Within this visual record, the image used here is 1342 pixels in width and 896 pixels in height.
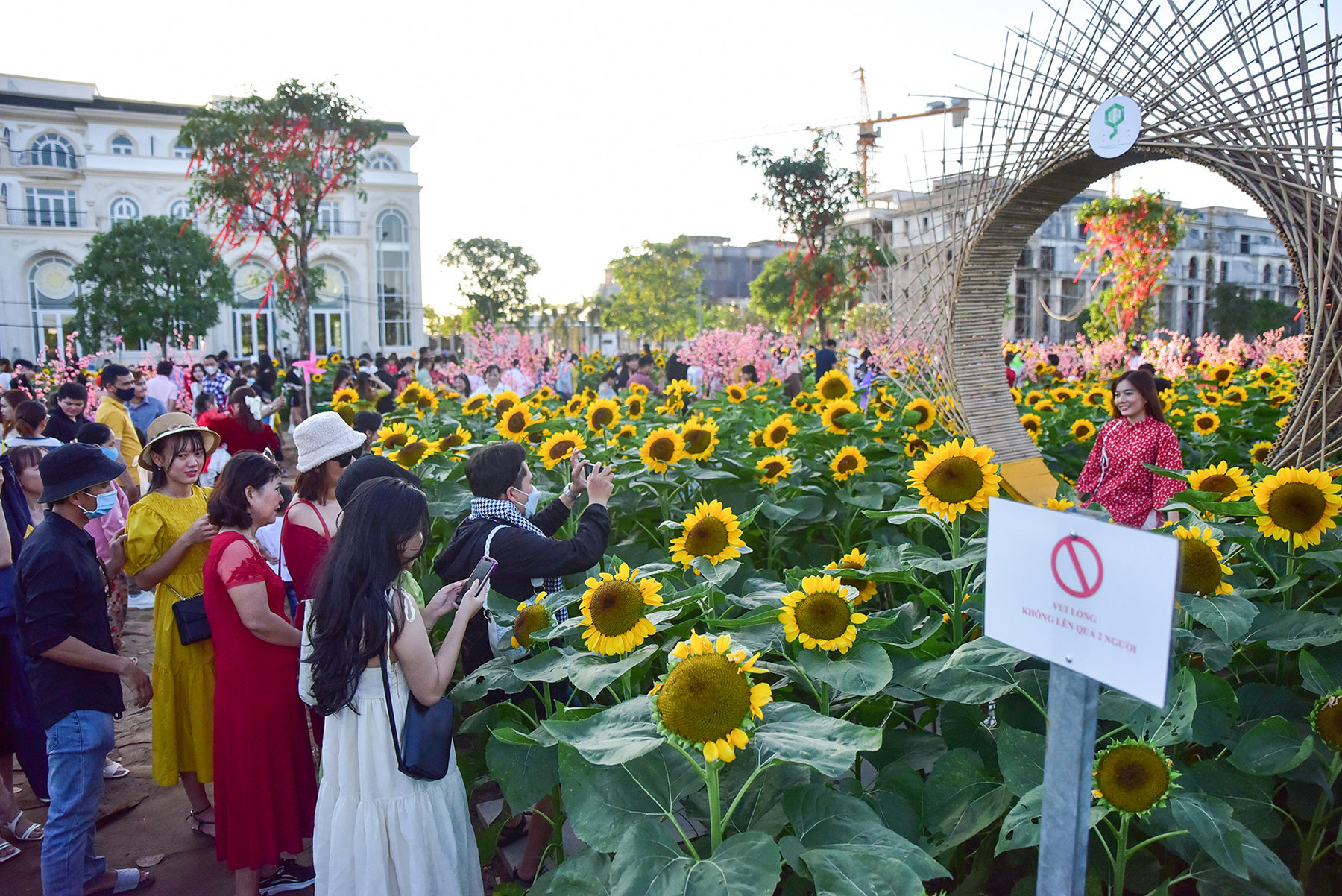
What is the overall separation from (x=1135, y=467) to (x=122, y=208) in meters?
42.5

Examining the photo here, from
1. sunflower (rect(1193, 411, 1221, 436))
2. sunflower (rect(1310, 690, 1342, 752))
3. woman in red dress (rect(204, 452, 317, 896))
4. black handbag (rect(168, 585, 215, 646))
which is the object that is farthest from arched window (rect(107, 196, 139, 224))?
sunflower (rect(1310, 690, 1342, 752))

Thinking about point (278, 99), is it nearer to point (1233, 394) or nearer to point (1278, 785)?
point (1233, 394)

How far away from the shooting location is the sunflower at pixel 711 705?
1.48 metres

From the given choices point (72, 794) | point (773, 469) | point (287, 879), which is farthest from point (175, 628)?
point (773, 469)

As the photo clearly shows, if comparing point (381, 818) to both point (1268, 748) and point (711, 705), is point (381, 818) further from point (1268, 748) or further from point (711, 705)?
point (1268, 748)

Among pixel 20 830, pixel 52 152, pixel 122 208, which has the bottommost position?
pixel 20 830

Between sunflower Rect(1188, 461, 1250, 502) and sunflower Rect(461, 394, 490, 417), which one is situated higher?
→ sunflower Rect(461, 394, 490, 417)

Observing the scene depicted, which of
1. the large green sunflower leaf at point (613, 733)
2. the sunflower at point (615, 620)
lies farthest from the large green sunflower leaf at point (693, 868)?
the sunflower at point (615, 620)

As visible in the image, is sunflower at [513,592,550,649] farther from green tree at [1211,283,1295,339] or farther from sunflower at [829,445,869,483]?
green tree at [1211,283,1295,339]

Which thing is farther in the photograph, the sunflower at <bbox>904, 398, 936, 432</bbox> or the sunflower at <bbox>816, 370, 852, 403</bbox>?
the sunflower at <bbox>816, 370, 852, 403</bbox>

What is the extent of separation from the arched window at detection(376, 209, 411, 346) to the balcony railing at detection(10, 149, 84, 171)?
12601 millimetres

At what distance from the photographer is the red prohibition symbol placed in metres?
1.11

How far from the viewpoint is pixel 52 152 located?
38.0 meters

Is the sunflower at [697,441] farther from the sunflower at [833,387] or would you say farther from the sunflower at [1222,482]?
the sunflower at [1222,482]
